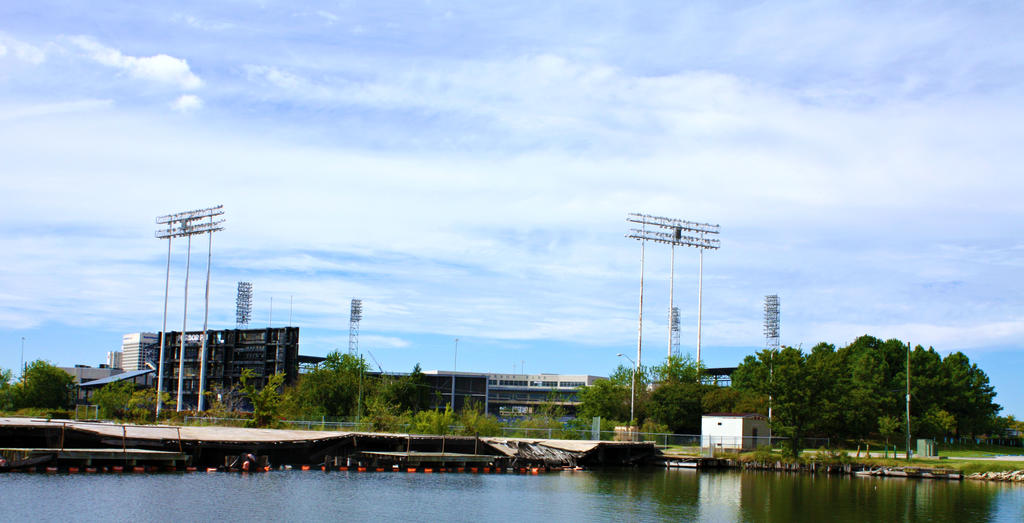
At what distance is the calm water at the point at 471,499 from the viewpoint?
40125mm

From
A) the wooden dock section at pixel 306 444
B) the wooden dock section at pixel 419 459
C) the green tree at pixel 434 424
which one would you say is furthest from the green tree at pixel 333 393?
the wooden dock section at pixel 419 459

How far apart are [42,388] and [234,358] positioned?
33849mm

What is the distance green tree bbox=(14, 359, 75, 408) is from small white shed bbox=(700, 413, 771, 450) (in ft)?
328

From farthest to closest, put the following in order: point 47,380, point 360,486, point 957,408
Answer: point 47,380 → point 957,408 → point 360,486

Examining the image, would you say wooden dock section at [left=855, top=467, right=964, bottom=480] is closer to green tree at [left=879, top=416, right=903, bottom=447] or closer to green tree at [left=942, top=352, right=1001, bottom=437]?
green tree at [left=879, top=416, right=903, bottom=447]

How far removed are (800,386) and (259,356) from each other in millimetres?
105013

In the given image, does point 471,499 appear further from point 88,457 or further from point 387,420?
point 387,420

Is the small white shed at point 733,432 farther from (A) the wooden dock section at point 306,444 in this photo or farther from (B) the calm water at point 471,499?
(B) the calm water at point 471,499

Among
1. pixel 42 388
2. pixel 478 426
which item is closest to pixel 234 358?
pixel 42 388

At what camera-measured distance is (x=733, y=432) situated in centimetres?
8519

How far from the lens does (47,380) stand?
134 meters

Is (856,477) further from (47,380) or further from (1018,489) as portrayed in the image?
(47,380)

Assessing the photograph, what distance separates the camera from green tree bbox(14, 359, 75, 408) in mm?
130750

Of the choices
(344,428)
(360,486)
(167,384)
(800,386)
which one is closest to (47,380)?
(167,384)
